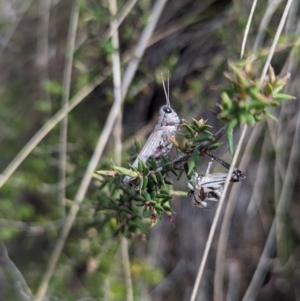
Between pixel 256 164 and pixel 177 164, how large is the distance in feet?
4.64

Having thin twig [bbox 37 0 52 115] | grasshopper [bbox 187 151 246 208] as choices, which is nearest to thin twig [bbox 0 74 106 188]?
thin twig [bbox 37 0 52 115]

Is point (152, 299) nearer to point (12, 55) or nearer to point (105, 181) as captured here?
point (105, 181)

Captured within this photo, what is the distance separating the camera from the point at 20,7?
2178mm

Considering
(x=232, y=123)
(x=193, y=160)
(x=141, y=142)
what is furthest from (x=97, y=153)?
(x=232, y=123)

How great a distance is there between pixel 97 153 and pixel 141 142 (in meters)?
0.21

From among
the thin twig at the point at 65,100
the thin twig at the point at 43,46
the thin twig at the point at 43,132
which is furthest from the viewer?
the thin twig at the point at 43,46

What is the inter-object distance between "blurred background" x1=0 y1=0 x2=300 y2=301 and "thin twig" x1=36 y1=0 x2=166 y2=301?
43 millimetres

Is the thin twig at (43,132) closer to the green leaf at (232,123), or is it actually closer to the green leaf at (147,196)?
A: the green leaf at (147,196)

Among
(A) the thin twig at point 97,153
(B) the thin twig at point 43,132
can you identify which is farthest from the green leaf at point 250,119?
(B) the thin twig at point 43,132

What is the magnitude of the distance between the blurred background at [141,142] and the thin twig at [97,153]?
4cm

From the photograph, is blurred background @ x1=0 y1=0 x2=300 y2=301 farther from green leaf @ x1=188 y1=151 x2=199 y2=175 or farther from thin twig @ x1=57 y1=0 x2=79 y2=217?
green leaf @ x1=188 y1=151 x2=199 y2=175

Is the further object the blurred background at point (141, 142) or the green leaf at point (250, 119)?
the blurred background at point (141, 142)

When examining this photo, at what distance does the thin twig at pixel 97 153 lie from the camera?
140cm

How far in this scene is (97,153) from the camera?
1482mm
